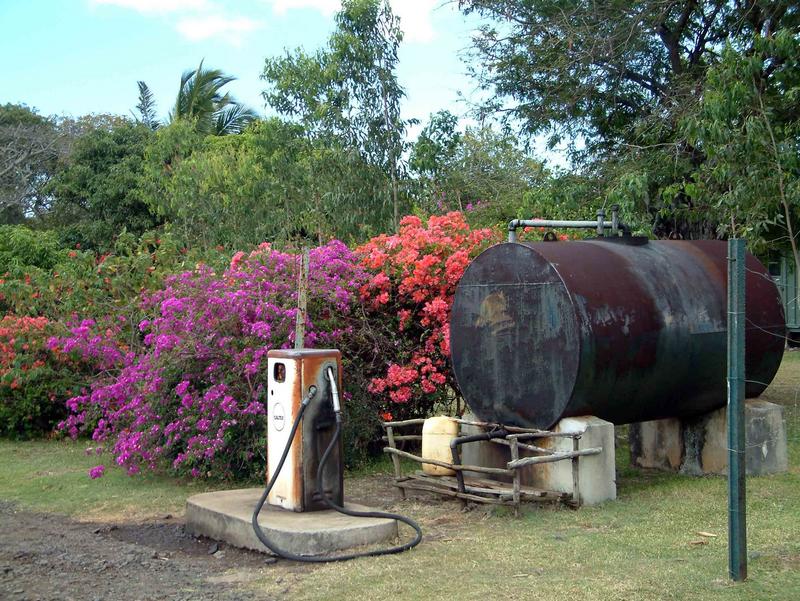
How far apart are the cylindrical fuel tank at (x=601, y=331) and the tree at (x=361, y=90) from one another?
7.99 m

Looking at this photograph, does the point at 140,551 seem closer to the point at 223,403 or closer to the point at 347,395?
the point at 223,403

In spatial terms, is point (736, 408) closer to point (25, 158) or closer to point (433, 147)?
point (433, 147)

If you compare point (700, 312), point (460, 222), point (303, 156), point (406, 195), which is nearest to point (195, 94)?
point (303, 156)

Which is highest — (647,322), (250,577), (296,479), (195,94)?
(195,94)

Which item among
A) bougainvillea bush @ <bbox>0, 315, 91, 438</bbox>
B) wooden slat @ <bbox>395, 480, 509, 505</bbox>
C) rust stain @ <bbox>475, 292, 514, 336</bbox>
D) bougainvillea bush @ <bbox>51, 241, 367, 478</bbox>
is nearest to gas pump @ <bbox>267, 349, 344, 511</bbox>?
wooden slat @ <bbox>395, 480, 509, 505</bbox>

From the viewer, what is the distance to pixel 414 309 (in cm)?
1134

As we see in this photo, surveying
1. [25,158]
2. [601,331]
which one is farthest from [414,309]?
[25,158]

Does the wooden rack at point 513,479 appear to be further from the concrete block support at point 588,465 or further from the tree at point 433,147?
the tree at point 433,147

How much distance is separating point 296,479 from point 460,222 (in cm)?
508

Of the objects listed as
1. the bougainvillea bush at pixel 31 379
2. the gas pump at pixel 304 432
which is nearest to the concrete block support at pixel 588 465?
the gas pump at pixel 304 432

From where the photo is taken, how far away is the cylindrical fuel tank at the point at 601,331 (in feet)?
27.3

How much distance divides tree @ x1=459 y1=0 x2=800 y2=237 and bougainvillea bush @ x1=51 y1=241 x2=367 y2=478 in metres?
5.19

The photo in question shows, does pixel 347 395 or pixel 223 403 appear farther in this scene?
pixel 347 395

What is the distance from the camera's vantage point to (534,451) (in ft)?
28.3
